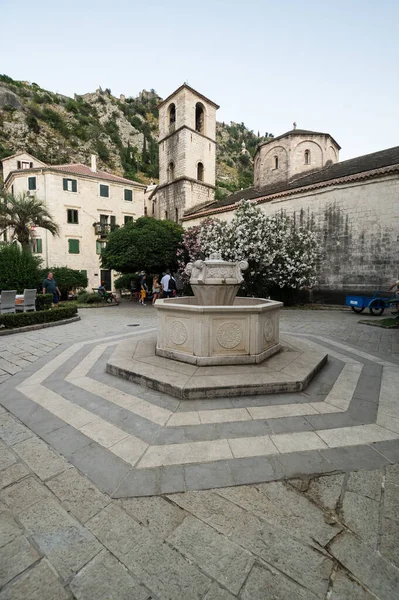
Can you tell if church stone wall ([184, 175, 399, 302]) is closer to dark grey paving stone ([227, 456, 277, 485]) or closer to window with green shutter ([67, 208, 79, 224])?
dark grey paving stone ([227, 456, 277, 485])

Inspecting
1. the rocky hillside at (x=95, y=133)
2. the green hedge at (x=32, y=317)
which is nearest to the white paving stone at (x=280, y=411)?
the green hedge at (x=32, y=317)

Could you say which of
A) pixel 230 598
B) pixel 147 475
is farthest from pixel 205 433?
pixel 230 598

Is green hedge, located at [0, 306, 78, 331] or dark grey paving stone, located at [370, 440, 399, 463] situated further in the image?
green hedge, located at [0, 306, 78, 331]

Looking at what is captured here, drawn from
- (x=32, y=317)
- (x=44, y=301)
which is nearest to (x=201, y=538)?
(x=32, y=317)

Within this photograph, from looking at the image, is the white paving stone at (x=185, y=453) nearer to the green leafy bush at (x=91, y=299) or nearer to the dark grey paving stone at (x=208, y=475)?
the dark grey paving stone at (x=208, y=475)

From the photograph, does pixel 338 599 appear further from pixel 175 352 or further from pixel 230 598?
pixel 175 352

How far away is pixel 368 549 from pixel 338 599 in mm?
410

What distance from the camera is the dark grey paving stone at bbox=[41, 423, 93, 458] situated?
8.42 feet

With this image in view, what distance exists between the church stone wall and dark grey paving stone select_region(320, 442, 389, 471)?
558 inches

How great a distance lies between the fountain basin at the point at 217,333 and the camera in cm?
434

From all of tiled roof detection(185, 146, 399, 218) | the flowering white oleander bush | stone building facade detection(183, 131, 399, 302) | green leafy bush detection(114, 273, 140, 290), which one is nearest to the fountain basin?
the flowering white oleander bush

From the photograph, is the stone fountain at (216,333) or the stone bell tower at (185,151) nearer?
the stone fountain at (216,333)

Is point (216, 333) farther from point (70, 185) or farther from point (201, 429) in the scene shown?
point (70, 185)

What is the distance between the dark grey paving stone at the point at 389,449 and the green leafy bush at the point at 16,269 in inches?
728
